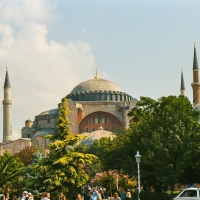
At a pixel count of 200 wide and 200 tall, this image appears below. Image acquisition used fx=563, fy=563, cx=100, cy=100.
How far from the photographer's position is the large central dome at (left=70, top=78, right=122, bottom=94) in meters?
116

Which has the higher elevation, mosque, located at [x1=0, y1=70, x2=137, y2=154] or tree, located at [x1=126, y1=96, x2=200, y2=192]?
mosque, located at [x1=0, y1=70, x2=137, y2=154]

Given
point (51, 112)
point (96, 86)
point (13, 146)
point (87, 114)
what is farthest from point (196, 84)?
point (51, 112)

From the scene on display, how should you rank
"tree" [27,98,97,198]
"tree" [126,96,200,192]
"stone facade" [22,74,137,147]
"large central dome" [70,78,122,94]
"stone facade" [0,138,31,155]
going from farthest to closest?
"large central dome" [70,78,122,94], "stone facade" [22,74,137,147], "stone facade" [0,138,31,155], "tree" [126,96,200,192], "tree" [27,98,97,198]

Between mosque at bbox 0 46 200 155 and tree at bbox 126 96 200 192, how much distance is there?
186 feet

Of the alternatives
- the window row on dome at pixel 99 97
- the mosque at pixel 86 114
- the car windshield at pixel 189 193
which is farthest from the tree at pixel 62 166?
the window row on dome at pixel 99 97

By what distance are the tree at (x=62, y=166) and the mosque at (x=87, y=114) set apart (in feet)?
201

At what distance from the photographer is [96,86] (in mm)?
116062

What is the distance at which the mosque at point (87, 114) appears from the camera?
10282 centimetres

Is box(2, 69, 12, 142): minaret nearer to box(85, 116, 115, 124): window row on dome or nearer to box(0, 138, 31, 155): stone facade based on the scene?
box(0, 138, 31, 155): stone facade

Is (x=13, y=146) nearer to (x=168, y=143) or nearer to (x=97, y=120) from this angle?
(x=97, y=120)

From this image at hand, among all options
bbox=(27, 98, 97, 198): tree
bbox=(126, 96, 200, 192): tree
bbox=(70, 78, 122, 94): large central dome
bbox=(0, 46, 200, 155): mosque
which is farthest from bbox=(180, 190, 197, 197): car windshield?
bbox=(70, 78, 122, 94): large central dome

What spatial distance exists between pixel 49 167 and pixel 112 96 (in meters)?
84.1

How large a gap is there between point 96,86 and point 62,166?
284 feet

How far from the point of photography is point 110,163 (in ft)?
123
